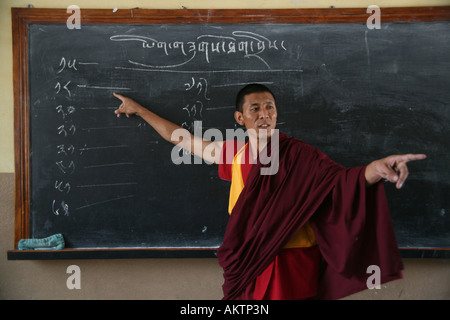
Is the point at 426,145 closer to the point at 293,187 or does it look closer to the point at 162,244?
the point at 293,187

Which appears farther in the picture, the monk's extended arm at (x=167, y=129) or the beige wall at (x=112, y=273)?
the beige wall at (x=112, y=273)

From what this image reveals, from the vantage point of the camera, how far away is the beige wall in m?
2.32

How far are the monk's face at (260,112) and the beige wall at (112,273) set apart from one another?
29.5 inches

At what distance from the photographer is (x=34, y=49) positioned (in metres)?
2.29

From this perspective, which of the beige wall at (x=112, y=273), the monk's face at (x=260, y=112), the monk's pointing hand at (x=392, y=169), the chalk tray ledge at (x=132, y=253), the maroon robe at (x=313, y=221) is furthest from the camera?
the beige wall at (x=112, y=273)

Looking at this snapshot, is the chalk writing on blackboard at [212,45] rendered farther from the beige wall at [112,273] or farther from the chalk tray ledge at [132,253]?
the chalk tray ledge at [132,253]

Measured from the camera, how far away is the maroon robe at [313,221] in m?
1.57

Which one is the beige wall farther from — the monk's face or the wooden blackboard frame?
the monk's face

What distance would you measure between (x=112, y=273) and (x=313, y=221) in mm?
1249

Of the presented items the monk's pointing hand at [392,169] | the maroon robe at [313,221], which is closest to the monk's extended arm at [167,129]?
the maroon robe at [313,221]

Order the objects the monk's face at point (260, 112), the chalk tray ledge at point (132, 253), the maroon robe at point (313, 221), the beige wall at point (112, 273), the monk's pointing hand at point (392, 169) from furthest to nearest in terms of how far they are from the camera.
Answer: the beige wall at point (112, 273) < the chalk tray ledge at point (132, 253) < the monk's face at point (260, 112) < the maroon robe at point (313, 221) < the monk's pointing hand at point (392, 169)

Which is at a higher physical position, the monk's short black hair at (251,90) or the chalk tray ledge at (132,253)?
the monk's short black hair at (251,90)

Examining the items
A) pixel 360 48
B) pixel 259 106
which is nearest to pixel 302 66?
pixel 360 48

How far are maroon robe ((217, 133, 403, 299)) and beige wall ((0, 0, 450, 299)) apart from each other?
590 millimetres
